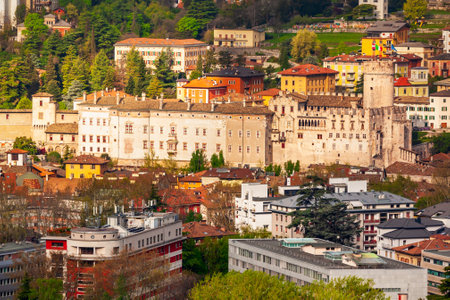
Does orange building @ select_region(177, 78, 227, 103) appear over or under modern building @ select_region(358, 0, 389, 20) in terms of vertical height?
under

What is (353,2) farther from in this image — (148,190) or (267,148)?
(148,190)

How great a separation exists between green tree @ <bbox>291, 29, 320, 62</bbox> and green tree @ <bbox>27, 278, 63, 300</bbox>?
3180 inches

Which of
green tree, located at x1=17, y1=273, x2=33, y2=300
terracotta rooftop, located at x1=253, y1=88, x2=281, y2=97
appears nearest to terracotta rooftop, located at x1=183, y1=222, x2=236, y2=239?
green tree, located at x1=17, y1=273, x2=33, y2=300

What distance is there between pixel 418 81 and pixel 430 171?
93.4 ft

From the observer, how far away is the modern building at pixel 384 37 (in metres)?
155

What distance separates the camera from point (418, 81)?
146500mm

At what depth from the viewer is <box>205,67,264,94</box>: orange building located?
14350cm

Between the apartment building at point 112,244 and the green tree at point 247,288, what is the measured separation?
16.3ft

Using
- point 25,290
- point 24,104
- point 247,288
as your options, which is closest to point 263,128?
point 24,104

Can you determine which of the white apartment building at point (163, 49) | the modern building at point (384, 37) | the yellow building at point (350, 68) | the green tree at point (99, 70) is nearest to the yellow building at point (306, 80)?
the yellow building at point (350, 68)

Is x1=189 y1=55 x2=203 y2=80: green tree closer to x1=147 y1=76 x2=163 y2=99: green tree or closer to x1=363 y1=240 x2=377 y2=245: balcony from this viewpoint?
x1=147 y1=76 x2=163 y2=99: green tree

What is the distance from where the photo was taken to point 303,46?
6235 inches

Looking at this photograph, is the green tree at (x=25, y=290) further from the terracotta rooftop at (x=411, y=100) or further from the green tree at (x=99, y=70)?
the green tree at (x=99, y=70)

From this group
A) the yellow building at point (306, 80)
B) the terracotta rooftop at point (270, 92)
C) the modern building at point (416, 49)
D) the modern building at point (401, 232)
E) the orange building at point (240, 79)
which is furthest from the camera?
the modern building at point (416, 49)
